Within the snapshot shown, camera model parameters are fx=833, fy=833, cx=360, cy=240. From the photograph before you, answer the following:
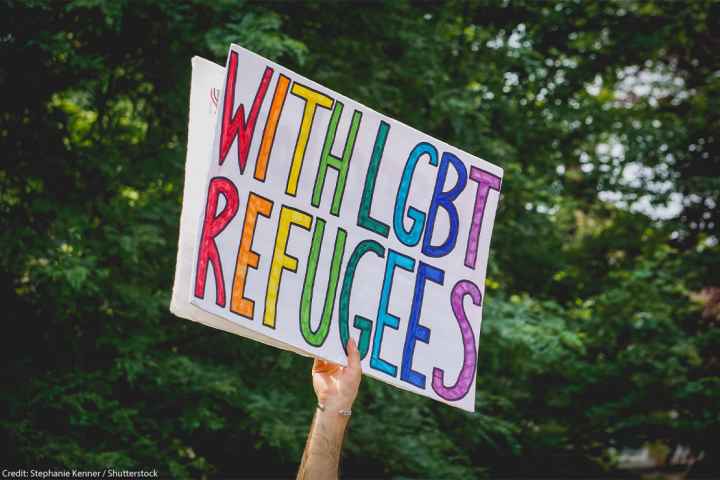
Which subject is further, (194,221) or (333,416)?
(194,221)

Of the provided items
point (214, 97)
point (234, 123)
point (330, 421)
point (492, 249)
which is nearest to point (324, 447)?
point (330, 421)

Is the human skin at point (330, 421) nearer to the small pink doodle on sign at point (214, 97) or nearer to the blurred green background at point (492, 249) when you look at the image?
the small pink doodle on sign at point (214, 97)

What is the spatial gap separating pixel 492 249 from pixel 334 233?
4.79m

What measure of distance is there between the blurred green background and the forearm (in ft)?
9.72

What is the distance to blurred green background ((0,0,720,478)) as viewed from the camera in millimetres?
4891

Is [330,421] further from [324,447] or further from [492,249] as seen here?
[492,249]

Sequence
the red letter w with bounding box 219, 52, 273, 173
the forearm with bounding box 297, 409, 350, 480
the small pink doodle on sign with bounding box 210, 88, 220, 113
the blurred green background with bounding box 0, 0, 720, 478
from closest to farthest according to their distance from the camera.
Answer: the forearm with bounding box 297, 409, 350, 480 < the red letter w with bounding box 219, 52, 273, 173 < the small pink doodle on sign with bounding box 210, 88, 220, 113 < the blurred green background with bounding box 0, 0, 720, 478

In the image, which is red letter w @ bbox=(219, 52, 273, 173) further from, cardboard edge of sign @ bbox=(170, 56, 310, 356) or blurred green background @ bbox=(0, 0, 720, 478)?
blurred green background @ bbox=(0, 0, 720, 478)

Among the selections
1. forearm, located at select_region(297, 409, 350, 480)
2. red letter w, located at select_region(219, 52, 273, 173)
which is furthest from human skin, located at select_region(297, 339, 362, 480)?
red letter w, located at select_region(219, 52, 273, 173)

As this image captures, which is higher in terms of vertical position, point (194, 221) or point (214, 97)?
point (214, 97)

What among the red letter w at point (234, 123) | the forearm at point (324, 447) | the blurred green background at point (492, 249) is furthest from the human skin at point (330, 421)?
the blurred green background at point (492, 249)

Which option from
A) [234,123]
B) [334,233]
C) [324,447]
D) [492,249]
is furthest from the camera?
[492,249]

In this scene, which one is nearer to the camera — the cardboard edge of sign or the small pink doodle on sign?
the cardboard edge of sign

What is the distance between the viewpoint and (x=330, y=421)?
183 cm
